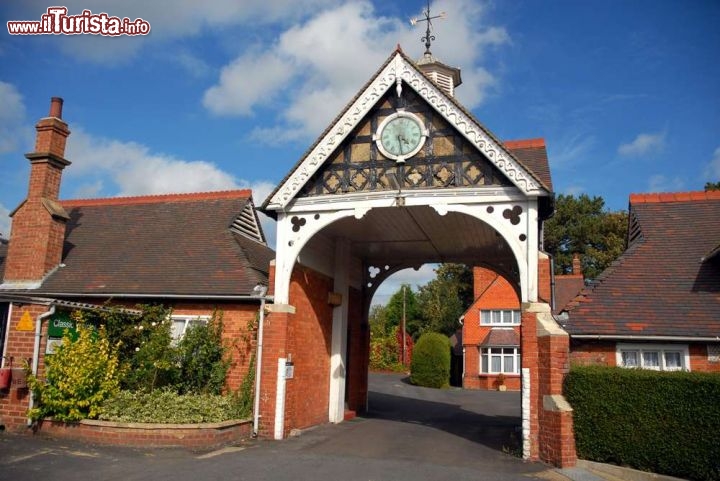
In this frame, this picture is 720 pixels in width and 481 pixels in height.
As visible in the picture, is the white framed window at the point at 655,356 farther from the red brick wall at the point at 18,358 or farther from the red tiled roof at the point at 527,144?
the red brick wall at the point at 18,358

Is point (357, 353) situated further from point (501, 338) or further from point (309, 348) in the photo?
point (501, 338)

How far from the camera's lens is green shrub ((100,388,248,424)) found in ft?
40.4

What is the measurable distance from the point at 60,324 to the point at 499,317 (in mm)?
28111

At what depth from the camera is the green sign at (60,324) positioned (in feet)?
44.5

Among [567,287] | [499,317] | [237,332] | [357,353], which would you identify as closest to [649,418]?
[237,332]

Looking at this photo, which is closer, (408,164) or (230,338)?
(408,164)

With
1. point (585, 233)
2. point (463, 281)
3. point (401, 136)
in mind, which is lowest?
point (401, 136)

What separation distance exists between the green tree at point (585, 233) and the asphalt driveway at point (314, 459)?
31.7 meters

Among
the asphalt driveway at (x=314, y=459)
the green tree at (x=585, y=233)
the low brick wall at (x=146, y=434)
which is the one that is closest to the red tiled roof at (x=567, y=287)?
the green tree at (x=585, y=233)

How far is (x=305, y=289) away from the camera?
597 inches

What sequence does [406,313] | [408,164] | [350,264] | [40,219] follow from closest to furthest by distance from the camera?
[408,164]
[40,219]
[350,264]
[406,313]

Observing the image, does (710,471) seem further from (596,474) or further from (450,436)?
(450,436)

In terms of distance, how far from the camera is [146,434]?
38.8ft

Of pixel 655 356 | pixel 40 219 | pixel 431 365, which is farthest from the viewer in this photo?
pixel 431 365
